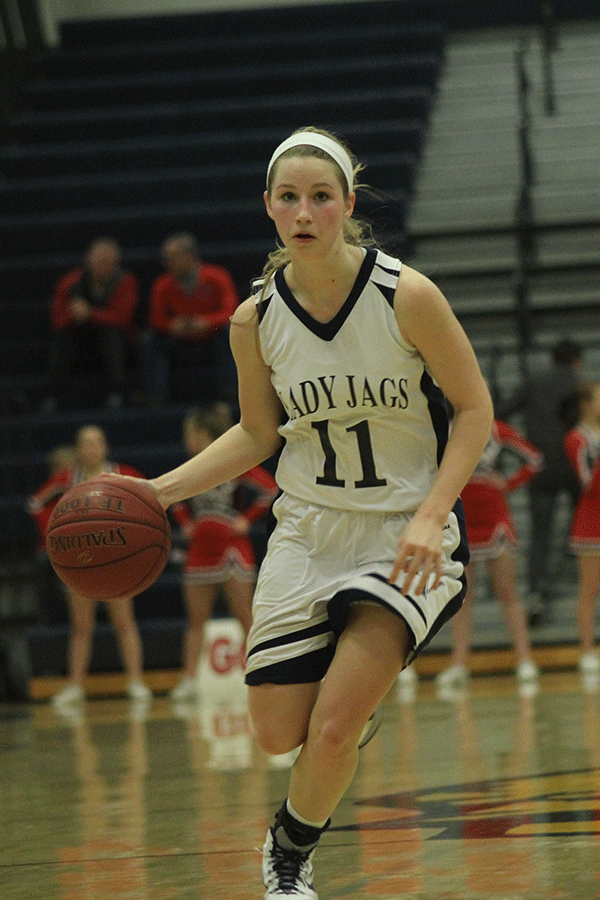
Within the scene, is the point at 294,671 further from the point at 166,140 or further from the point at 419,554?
the point at 166,140

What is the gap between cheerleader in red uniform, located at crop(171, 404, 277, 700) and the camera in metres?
8.02

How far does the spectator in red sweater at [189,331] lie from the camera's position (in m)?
9.96

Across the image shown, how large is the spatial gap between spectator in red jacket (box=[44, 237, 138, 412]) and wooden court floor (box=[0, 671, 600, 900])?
4.15 metres

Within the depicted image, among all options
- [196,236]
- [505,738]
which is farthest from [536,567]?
[196,236]

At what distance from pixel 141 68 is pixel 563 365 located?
23.8 feet

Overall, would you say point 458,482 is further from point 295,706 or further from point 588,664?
point 588,664

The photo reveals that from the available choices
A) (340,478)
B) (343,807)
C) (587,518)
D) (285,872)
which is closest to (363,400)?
(340,478)

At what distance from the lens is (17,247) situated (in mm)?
12250

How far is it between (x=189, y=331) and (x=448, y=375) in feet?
24.4

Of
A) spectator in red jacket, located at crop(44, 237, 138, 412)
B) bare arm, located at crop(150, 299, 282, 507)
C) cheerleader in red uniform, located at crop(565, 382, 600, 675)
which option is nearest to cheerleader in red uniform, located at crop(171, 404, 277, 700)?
cheerleader in red uniform, located at crop(565, 382, 600, 675)

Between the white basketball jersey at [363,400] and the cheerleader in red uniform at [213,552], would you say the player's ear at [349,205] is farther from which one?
the cheerleader in red uniform at [213,552]

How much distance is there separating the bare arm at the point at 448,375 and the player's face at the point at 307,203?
0.69 feet

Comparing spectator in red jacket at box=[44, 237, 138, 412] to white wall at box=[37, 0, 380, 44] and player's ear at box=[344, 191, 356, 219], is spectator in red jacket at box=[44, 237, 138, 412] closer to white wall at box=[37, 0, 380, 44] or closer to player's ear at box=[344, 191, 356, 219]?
white wall at box=[37, 0, 380, 44]

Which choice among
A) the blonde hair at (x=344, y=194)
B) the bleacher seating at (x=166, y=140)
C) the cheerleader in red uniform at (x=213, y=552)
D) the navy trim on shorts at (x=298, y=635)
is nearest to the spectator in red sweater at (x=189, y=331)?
the bleacher seating at (x=166, y=140)
